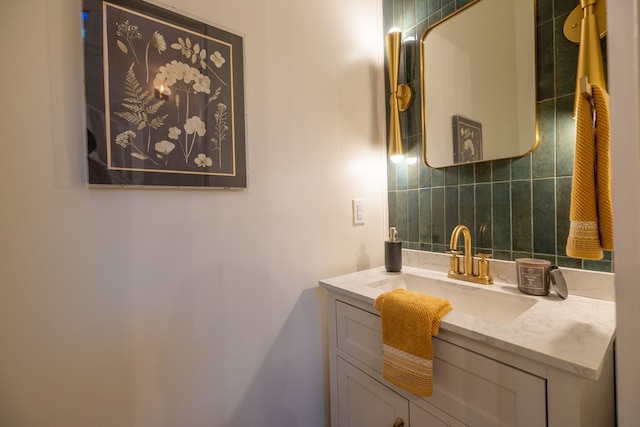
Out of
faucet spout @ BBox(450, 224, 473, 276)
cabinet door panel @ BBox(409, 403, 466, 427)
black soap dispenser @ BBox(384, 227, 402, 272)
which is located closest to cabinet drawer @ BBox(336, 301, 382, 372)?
cabinet door panel @ BBox(409, 403, 466, 427)

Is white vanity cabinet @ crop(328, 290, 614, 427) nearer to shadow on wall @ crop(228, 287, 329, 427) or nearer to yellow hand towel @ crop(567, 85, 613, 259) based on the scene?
shadow on wall @ crop(228, 287, 329, 427)

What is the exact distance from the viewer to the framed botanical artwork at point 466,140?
1073 mm

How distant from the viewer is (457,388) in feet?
2.24

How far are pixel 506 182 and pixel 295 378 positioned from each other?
42.9 inches

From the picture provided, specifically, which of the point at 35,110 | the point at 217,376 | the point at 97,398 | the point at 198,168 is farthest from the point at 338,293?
the point at 35,110

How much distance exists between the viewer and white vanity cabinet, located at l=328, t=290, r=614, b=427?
0.54m

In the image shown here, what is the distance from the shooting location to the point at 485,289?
955mm

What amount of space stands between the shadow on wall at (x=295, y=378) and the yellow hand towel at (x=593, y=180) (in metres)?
0.87

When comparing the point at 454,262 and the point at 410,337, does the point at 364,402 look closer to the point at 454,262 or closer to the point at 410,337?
the point at 410,337

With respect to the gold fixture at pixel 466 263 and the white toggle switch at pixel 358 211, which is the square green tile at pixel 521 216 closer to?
the gold fixture at pixel 466 263

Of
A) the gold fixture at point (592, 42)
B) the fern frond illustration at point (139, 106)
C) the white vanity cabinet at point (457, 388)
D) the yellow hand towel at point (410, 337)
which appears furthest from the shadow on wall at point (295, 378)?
the gold fixture at point (592, 42)

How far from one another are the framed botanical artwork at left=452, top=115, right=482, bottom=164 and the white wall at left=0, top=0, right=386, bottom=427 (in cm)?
37

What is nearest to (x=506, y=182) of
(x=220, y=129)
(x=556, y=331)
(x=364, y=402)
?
(x=556, y=331)

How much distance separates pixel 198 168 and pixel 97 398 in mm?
686
